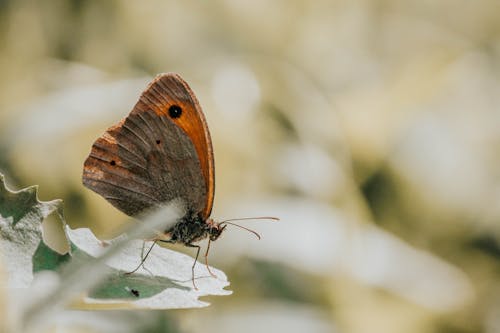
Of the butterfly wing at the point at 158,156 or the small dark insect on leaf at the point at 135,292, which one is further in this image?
the butterfly wing at the point at 158,156

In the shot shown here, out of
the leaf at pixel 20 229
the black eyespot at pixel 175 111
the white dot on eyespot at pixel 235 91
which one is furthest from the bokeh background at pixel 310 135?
the leaf at pixel 20 229

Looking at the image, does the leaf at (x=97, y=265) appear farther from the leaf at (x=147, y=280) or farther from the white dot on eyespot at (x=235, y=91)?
the white dot on eyespot at (x=235, y=91)

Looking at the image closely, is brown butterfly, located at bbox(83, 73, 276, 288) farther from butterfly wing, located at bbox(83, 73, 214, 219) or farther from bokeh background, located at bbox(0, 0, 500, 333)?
bokeh background, located at bbox(0, 0, 500, 333)

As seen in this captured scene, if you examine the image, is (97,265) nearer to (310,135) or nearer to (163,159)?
(163,159)

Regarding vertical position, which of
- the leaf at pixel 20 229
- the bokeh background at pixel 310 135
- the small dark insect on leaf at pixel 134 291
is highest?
A: the bokeh background at pixel 310 135

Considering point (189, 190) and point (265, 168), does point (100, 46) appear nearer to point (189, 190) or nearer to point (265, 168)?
point (265, 168)
